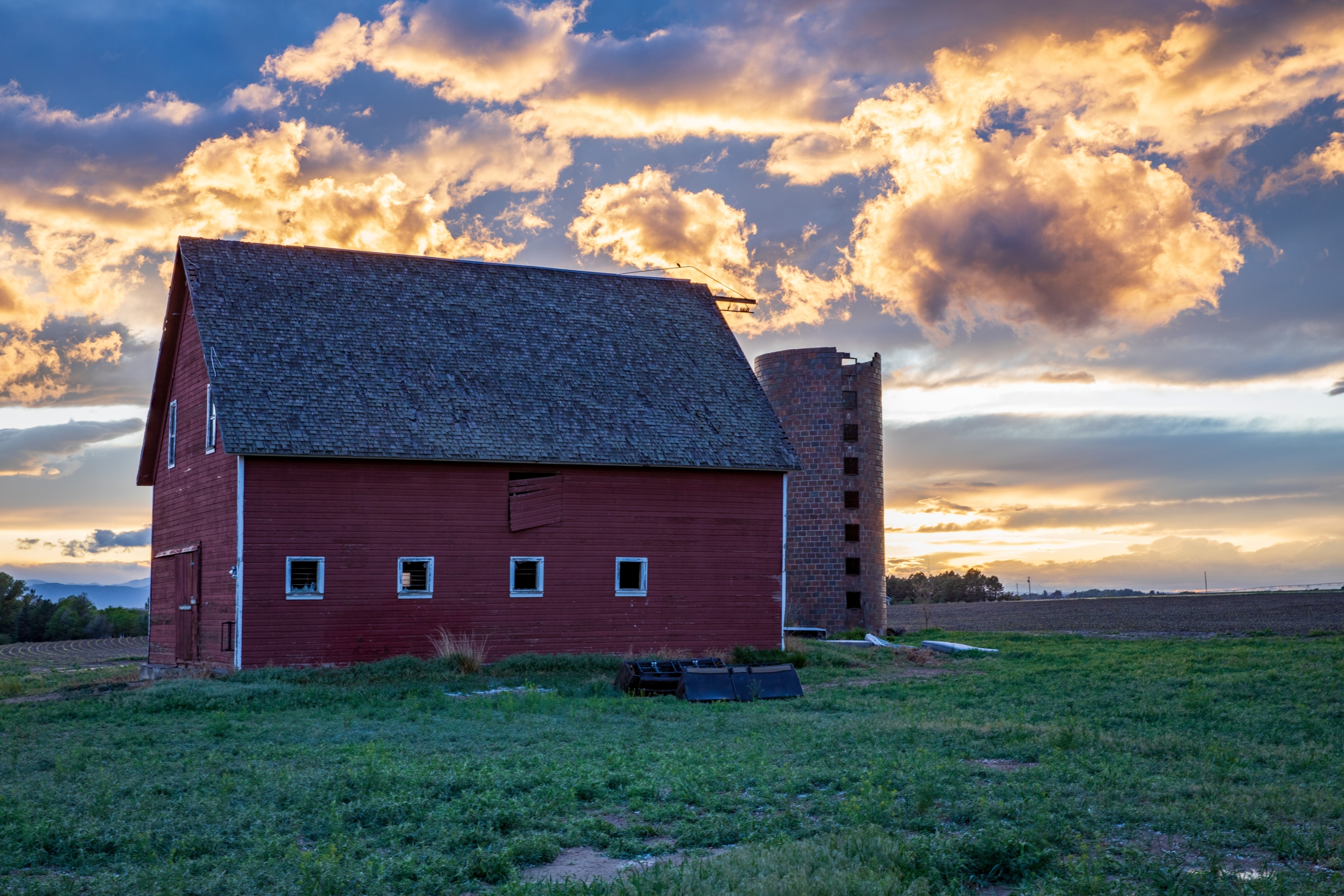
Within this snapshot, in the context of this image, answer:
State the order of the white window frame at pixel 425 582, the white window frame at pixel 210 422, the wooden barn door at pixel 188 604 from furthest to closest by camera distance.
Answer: the wooden barn door at pixel 188 604 < the white window frame at pixel 210 422 < the white window frame at pixel 425 582

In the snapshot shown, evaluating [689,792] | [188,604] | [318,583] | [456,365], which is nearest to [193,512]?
[188,604]

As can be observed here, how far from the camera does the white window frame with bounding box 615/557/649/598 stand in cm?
2561

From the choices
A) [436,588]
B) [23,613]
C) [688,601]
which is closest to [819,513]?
[688,601]

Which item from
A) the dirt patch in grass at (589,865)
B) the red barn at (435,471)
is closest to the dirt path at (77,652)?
the red barn at (435,471)

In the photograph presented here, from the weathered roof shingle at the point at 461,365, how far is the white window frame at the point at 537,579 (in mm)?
2323

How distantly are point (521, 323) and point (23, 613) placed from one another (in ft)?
161

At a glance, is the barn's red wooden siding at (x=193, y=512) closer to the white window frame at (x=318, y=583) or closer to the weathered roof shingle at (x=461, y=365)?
the white window frame at (x=318, y=583)

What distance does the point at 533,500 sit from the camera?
25.0 metres

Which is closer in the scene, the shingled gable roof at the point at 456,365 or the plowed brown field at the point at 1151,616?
the shingled gable roof at the point at 456,365

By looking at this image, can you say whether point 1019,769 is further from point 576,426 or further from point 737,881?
point 576,426

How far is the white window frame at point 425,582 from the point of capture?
2370 cm

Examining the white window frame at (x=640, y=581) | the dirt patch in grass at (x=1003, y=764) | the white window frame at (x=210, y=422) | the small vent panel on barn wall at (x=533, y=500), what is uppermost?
the white window frame at (x=210, y=422)

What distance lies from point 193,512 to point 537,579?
8.58 meters

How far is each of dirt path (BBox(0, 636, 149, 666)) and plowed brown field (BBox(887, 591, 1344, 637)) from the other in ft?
98.2
